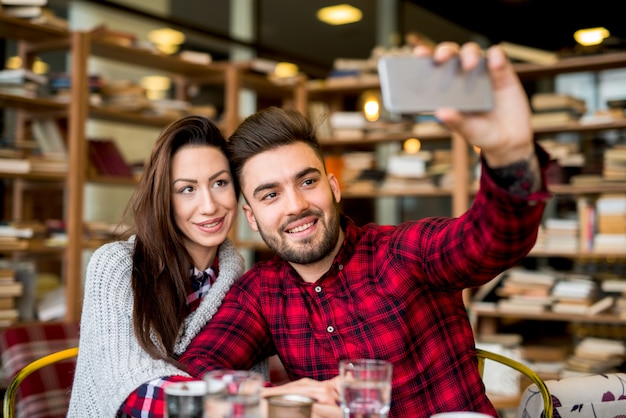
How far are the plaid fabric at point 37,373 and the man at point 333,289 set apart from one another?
0.65m

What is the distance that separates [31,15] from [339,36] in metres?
3.97

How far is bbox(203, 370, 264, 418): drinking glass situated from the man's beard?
0.81m

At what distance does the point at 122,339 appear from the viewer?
164 cm

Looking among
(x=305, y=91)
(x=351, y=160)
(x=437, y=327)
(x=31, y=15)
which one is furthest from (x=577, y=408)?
(x=305, y=91)

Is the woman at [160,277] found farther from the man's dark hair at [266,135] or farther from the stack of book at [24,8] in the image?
the stack of book at [24,8]

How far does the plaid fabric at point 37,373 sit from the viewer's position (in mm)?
2062

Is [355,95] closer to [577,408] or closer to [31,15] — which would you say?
[31,15]

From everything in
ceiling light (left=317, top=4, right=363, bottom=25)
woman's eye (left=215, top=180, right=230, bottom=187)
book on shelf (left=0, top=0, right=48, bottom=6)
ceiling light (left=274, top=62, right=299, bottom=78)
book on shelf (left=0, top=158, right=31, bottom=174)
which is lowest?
woman's eye (left=215, top=180, right=230, bottom=187)

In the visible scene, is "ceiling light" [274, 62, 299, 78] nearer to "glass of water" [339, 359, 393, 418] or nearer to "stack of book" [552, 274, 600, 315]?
"stack of book" [552, 274, 600, 315]

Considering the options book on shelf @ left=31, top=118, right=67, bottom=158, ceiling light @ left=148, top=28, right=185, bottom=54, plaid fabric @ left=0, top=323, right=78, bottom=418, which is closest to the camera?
plaid fabric @ left=0, top=323, right=78, bottom=418

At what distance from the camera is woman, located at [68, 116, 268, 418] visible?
1594 mm

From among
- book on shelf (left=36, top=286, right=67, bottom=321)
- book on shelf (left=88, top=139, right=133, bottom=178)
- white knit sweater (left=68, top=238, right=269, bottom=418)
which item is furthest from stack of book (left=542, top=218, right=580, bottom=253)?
white knit sweater (left=68, top=238, right=269, bottom=418)

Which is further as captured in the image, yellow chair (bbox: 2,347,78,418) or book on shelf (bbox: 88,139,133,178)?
book on shelf (bbox: 88,139,133,178)

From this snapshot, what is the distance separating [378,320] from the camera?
1680mm
